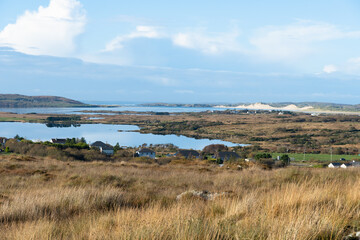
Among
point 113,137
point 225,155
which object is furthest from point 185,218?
point 113,137

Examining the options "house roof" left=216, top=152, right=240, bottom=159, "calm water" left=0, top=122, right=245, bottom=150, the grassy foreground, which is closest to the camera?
the grassy foreground

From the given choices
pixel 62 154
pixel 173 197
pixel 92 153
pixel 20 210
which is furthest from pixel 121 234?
pixel 92 153

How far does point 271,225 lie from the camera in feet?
12.9

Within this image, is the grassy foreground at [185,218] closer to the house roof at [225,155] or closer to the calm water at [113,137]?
the house roof at [225,155]

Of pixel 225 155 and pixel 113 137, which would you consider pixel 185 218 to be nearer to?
pixel 225 155

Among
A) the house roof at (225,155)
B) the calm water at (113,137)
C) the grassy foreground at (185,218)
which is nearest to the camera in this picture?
the grassy foreground at (185,218)

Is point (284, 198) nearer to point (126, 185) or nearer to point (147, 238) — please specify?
point (147, 238)

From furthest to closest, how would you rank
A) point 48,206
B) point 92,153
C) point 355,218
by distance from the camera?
point 92,153
point 48,206
point 355,218

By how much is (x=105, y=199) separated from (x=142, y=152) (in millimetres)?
44686

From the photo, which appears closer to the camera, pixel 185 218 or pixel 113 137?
pixel 185 218

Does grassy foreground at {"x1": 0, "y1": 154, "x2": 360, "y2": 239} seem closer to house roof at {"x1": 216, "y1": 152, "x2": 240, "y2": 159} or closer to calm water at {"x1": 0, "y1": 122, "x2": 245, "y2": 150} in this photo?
house roof at {"x1": 216, "y1": 152, "x2": 240, "y2": 159}

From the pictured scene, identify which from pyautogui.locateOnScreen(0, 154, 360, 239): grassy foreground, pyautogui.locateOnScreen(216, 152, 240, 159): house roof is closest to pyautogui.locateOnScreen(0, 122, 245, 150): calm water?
pyautogui.locateOnScreen(216, 152, 240, 159): house roof

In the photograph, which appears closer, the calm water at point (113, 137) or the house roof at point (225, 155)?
the house roof at point (225, 155)

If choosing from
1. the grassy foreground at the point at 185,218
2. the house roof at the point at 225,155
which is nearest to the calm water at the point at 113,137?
the house roof at the point at 225,155
